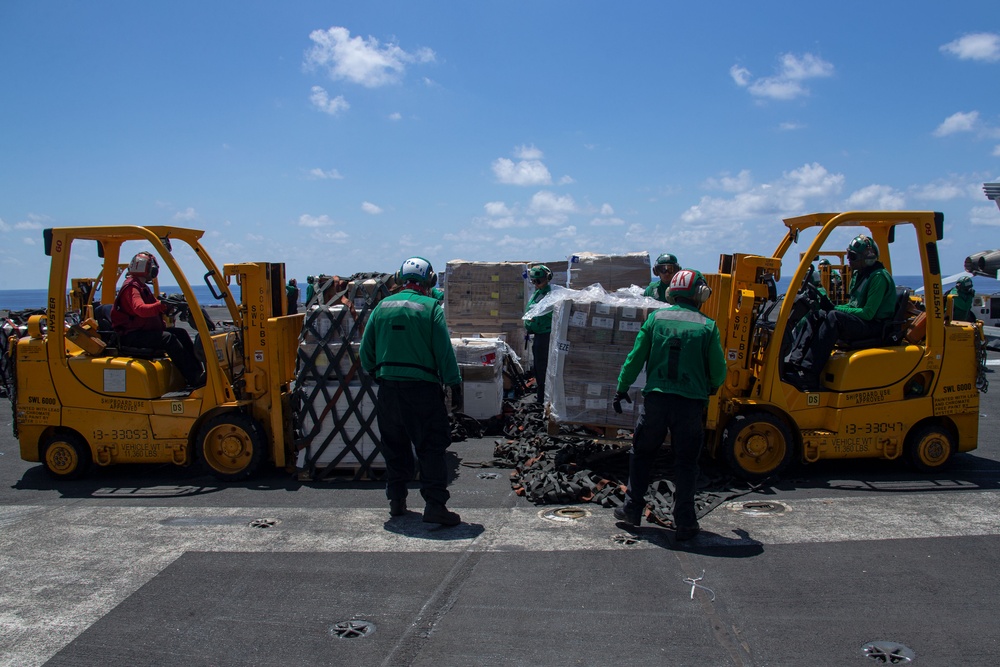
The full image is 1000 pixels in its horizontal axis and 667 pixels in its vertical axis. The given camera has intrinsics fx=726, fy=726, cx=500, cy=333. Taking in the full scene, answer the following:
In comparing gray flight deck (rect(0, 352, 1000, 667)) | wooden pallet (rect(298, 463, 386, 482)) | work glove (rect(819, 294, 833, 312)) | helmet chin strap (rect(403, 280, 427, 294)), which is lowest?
gray flight deck (rect(0, 352, 1000, 667))

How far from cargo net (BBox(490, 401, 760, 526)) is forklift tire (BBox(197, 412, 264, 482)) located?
2.43 meters

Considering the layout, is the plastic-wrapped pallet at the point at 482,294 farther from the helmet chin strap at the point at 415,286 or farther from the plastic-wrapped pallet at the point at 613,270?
the helmet chin strap at the point at 415,286

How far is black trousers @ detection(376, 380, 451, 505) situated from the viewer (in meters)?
5.62

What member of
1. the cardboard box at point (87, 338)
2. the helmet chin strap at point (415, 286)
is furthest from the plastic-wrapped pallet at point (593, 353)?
the cardboard box at point (87, 338)

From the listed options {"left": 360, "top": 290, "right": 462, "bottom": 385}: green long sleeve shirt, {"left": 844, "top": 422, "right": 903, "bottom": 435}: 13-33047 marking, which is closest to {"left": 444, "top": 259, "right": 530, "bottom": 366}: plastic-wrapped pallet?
{"left": 844, "top": 422, "right": 903, "bottom": 435}: 13-33047 marking

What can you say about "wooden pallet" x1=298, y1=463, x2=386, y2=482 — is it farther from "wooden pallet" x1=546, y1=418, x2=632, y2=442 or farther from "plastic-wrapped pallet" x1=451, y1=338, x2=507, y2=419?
"plastic-wrapped pallet" x1=451, y1=338, x2=507, y2=419

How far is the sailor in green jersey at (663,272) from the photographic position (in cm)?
771

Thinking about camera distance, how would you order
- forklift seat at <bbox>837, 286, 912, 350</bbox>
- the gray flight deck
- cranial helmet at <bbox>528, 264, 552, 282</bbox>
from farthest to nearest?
1. cranial helmet at <bbox>528, 264, 552, 282</bbox>
2. forklift seat at <bbox>837, 286, 912, 350</bbox>
3. the gray flight deck

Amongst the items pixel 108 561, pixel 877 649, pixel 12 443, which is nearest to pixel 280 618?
pixel 108 561

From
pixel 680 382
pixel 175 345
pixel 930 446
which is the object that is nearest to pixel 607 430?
pixel 680 382

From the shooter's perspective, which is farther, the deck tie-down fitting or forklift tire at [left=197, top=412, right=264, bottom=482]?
forklift tire at [left=197, top=412, right=264, bottom=482]

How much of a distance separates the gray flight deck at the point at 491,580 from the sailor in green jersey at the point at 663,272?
2.34 m

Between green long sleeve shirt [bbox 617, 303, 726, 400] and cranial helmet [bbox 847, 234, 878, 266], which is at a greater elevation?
cranial helmet [bbox 847, 234, 878, 266]

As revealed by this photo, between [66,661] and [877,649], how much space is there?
420 cm
